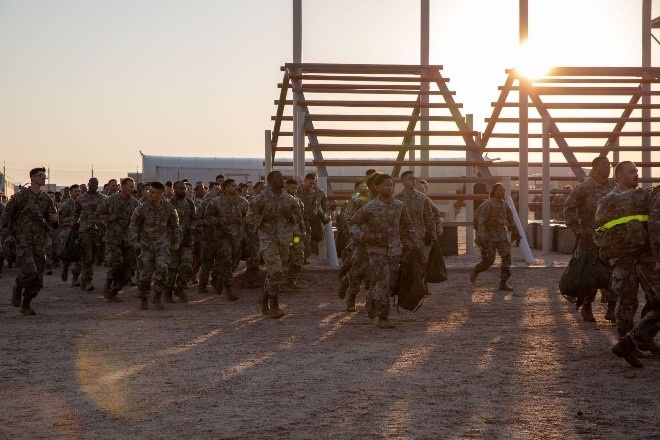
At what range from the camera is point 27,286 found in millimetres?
13227

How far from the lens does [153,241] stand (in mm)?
13727

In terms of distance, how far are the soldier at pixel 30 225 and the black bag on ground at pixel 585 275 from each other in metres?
6.64

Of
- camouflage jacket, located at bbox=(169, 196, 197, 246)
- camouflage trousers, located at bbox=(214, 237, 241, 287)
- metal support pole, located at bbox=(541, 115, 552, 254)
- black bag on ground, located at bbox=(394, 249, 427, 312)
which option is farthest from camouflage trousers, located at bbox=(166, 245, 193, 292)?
metal support pole, located at bbox=(541, 115, 552, 254)

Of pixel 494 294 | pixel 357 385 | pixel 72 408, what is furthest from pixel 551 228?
pixel 72 408

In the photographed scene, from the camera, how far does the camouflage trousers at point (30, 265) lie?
13086mm

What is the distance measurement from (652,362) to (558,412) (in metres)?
2.38

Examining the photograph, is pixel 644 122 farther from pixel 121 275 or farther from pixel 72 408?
pixel 72 408

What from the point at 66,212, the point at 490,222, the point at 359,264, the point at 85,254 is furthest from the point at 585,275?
the point at 66,212

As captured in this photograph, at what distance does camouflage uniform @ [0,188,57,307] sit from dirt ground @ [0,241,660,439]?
24.3 inches

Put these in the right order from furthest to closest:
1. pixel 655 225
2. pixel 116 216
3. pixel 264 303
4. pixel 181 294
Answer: pixel 116 216 → pixel 181 294 → pixel 264 303 → pixel 655 225

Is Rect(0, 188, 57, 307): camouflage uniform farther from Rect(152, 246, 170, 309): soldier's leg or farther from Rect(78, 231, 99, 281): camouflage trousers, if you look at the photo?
Rect(78, 231, 99, 281): camouflage trousers

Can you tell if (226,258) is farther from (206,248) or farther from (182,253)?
(182,253)

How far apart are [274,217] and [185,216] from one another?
2966mm

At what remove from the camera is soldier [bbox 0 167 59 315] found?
42.9 feet
